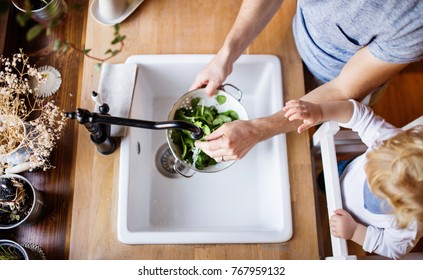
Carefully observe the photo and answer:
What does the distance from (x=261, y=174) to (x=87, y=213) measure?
547 millimetres

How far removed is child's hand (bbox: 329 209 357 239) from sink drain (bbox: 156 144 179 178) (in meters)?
0.51

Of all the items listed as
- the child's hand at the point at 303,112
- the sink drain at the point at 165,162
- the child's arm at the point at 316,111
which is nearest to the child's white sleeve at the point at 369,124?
the child's arm at the point at 316,111

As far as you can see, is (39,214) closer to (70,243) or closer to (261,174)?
(70,243)

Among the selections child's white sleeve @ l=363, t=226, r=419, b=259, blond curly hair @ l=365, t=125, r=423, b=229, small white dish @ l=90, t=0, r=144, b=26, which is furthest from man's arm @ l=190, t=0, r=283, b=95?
child's white sleeve @ l=363, t=226, r=419, b=259

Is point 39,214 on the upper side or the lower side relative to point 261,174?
lower

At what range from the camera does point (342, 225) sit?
3.05ft

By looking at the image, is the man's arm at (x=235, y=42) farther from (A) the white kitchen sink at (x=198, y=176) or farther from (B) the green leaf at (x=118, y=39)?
(B) the green leaf at (x=118, y=39)

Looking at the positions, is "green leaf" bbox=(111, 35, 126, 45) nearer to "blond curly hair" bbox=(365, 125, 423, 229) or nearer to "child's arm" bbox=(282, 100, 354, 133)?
"child's arm" bbox=(282, 100, 354, 133)

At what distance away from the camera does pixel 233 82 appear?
1.18 m

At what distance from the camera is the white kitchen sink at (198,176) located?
38.6 inches

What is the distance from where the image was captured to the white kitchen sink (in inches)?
38.6

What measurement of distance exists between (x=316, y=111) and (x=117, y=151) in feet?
1.80

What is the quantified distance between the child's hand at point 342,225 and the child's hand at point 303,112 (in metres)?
0.26
